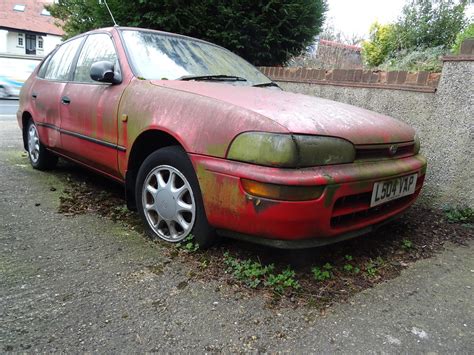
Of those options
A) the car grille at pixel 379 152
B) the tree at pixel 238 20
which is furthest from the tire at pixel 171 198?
the tree at pixel 238 20

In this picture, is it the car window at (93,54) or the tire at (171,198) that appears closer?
the tire at (171,198)

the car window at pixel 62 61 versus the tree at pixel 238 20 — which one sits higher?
the tree at pixel 238 20

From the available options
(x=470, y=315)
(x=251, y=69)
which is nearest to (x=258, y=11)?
(x=251, y=69)

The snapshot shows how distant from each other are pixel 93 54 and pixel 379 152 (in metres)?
2.59

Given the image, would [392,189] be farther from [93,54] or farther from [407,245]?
[93,54]

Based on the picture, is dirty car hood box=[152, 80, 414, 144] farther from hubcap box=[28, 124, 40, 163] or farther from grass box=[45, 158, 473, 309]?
hubcap box=[28, 124, 40, 163]

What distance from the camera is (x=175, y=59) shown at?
125 inches

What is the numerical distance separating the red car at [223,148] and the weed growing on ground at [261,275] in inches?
8.6

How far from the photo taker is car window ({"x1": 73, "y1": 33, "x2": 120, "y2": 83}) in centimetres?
327

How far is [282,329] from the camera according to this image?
73.7 inches

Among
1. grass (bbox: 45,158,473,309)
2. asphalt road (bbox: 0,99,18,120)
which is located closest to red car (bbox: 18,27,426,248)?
grass (bbox: 45,158,473,309)

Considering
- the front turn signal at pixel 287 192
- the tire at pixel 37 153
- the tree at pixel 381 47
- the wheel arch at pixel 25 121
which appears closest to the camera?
the front turn signal at pixel 287 192

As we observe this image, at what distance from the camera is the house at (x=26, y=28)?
4262 centimetres

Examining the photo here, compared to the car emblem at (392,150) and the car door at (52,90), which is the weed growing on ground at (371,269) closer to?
the car emblem at (392,150)
